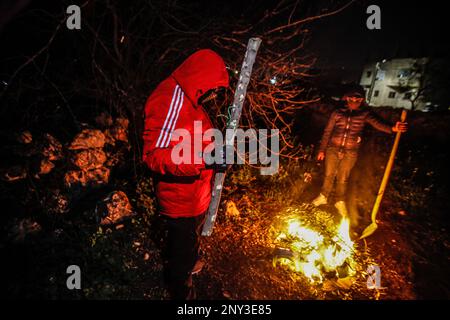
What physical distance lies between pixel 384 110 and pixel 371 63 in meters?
39.1

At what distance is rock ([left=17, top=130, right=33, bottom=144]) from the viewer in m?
4.57

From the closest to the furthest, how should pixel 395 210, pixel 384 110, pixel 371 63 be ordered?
pixel 395 210 → pixel 384 110 → pixel 371 63

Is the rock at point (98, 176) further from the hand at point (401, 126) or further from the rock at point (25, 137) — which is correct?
the hand at point (401, 126)

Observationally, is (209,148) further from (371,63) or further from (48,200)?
(371,63)

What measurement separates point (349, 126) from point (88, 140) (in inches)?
208

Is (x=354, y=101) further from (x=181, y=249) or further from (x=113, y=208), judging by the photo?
(x=113, y=208)

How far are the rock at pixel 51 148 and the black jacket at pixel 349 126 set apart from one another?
211 inches

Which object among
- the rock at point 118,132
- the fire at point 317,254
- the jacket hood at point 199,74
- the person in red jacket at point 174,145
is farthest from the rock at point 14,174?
the fire at point 317,254

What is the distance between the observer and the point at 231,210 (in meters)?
4.93

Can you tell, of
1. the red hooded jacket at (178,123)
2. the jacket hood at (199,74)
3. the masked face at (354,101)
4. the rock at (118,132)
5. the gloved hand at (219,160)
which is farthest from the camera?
the rock at (118,132)

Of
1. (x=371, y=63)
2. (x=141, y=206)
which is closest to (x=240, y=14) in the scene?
(x=141, y=206)

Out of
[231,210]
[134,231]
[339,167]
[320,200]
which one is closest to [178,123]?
[134,231]

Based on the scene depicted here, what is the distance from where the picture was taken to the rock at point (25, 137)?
4.57 m
